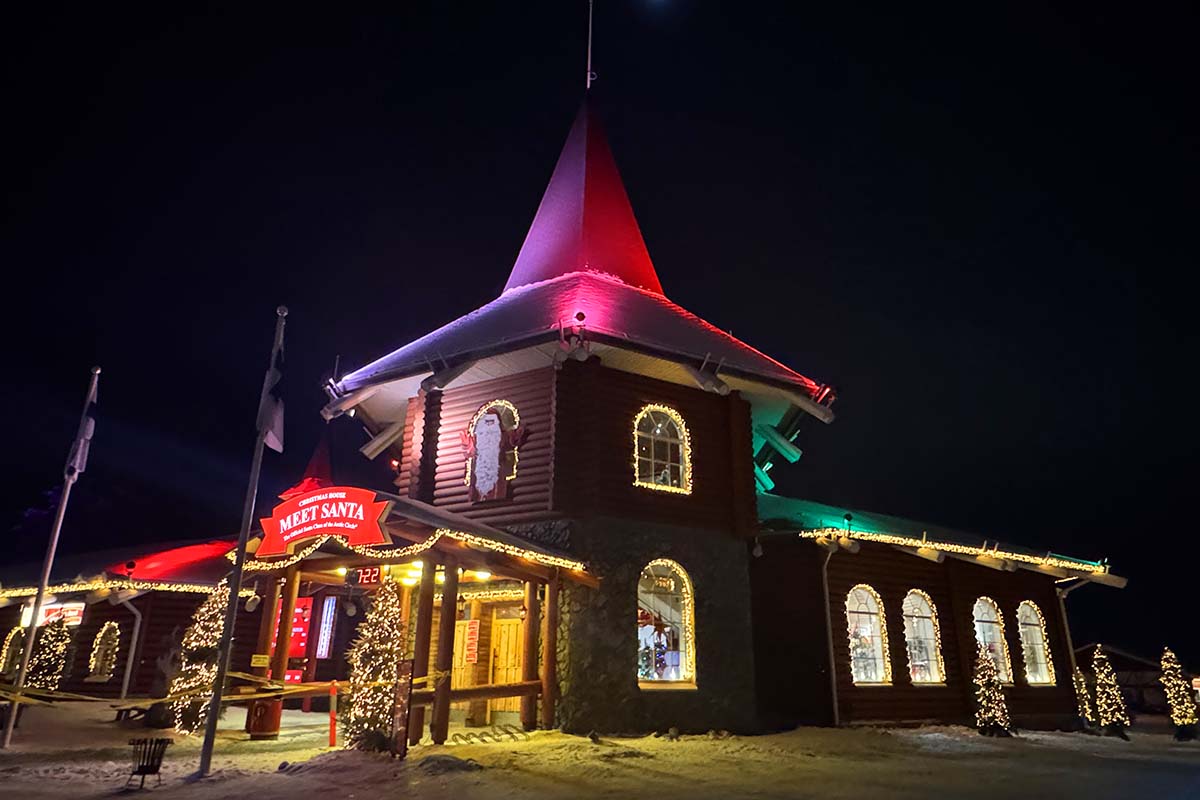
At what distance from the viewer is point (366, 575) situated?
13.9 m

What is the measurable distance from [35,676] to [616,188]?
2069 centimetres

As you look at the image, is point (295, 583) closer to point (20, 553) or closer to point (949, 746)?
point (949, 746)

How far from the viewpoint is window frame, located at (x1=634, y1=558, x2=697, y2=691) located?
14.3 metres

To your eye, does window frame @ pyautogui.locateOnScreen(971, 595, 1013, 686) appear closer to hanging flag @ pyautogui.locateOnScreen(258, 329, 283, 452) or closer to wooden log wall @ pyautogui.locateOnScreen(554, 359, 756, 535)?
wooden log wall @ pyautogui.locateOnScreen(554, 359, 756, 535)

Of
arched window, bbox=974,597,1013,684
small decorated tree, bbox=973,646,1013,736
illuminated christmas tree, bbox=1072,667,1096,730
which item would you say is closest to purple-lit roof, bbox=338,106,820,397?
small decorated tree, bbox=973,646,1013,736

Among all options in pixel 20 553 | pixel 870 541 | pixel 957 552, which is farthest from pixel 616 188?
pixel 20 553

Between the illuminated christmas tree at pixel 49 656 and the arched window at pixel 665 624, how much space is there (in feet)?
54.4

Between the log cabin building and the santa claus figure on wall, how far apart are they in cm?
5

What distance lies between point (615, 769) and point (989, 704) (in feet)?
34.4

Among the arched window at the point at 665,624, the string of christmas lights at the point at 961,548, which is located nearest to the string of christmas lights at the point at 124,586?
the arched window at the point at 665,624

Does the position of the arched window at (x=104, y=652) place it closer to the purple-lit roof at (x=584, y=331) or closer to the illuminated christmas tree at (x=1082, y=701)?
the purple-lit roof at (x=584, y=331)

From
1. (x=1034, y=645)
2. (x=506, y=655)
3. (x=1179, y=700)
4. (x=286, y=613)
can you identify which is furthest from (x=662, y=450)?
(x=1179, y=700)

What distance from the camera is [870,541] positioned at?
59.2 feet

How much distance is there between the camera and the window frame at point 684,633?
14.3 m
